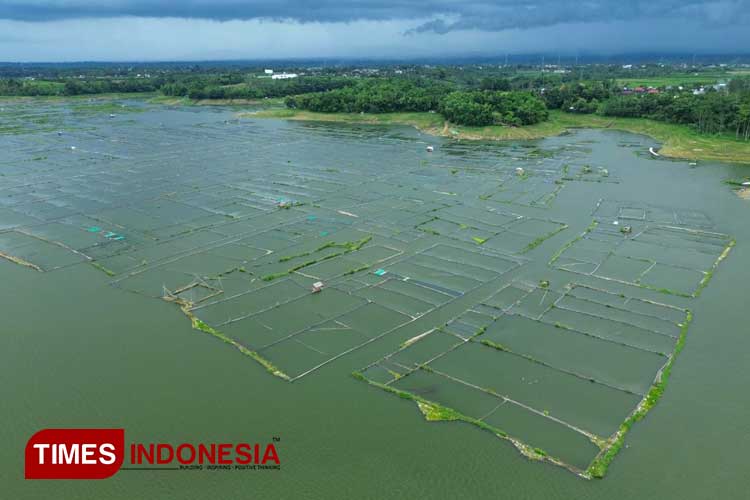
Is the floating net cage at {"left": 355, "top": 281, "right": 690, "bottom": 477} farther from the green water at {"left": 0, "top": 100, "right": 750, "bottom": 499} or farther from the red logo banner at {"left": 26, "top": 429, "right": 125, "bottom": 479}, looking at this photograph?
the red logo banner at {"left": 26, "top": 429, "right": 125, "bottom": 479}

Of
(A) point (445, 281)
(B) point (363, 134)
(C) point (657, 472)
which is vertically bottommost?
(C) point (657, 472)

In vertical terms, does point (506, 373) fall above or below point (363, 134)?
below

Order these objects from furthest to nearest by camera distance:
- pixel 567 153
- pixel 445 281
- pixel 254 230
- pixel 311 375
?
pixel 567 153
pixel 254 230
pixel 445 281
pixel 311 375

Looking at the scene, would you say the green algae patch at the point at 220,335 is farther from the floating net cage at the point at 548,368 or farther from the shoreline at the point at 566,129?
the shoreline at the point at 566,129

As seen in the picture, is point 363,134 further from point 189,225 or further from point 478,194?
point 189,225

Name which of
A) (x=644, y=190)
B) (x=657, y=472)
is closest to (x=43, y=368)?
(x=657, y=472)

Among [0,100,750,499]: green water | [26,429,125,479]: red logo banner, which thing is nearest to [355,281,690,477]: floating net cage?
[0,100,750,499]: green water

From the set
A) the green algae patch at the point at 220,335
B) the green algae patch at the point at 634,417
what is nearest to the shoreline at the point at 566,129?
the green algae patch at the point at 634,417

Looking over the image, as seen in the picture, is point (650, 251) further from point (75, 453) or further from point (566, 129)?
point (566, 129)
